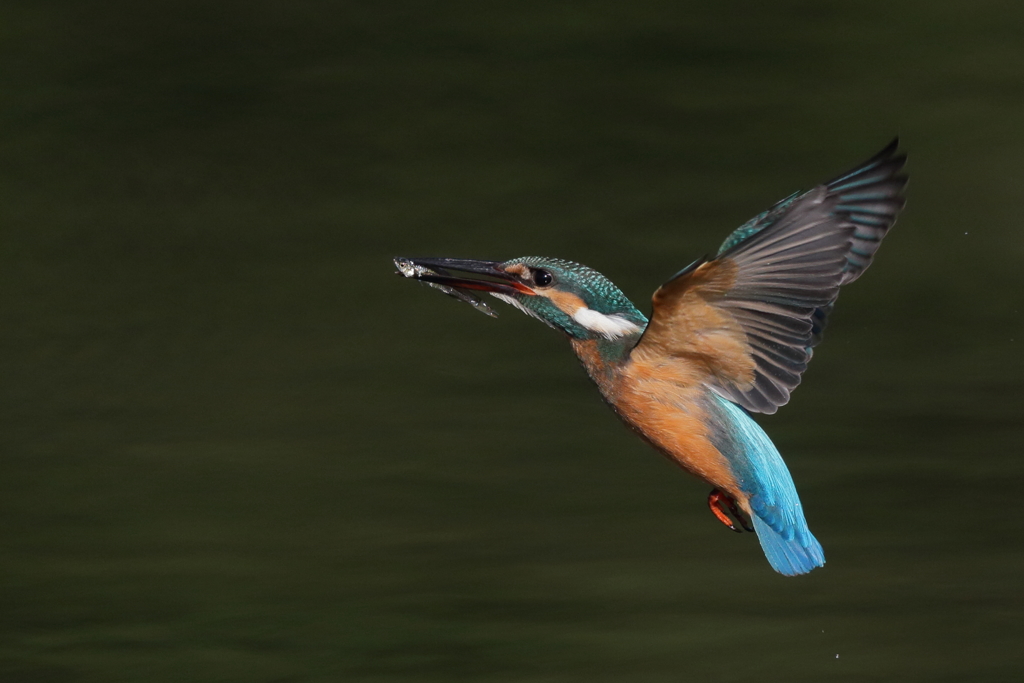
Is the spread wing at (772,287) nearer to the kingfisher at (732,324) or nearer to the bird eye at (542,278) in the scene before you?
the kingfisher at (732,324)

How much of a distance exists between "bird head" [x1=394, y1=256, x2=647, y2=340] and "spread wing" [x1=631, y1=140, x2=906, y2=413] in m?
0.12

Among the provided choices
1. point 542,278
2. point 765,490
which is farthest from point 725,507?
point 542,278

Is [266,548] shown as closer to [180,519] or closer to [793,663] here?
[180,519]

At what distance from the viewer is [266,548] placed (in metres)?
3.58

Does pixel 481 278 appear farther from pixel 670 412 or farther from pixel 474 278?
pixel 670 412

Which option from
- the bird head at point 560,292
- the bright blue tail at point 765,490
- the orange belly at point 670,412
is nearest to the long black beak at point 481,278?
the bird head at point 560,292

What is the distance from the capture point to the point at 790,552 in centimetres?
253

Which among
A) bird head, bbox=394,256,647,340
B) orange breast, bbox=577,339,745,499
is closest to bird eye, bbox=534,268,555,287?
bird head, bbox=394,256,647,340

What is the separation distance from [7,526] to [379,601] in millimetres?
1042

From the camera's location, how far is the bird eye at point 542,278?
2631mm

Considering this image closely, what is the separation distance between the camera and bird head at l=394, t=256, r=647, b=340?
2600 millimetres

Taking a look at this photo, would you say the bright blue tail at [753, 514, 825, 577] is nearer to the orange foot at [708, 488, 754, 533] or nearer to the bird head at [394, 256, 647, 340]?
the orange foot at [708, 488, 754, 533]

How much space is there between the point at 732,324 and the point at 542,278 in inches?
15.5

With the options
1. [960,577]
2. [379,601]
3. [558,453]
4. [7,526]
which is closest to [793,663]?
[960,577]
